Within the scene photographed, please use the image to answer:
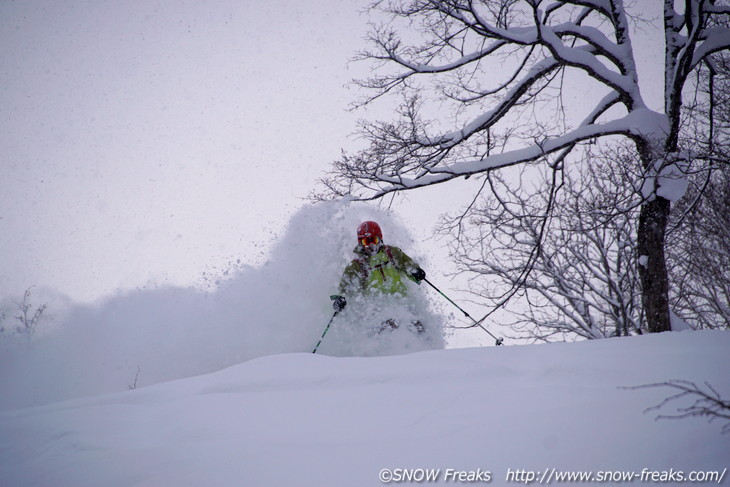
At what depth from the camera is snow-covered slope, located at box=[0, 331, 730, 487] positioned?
1.45 m

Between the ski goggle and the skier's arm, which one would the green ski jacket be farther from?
the ski goggle

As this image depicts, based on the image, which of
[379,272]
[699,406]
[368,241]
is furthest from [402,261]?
[699,406]

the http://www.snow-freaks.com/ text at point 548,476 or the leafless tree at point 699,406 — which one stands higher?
the leafless tree at point 699,406

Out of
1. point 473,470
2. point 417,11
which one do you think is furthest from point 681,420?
point 417,11

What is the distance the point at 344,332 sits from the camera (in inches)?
258

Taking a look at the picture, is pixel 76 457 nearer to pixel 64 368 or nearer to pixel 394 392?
pixel 394 392

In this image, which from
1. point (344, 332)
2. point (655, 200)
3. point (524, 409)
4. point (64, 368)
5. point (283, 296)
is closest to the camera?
point (524, 409)

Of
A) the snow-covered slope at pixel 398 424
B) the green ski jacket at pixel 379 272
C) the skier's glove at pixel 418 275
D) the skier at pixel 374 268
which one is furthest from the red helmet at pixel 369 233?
the snow-covered slope at pixel 398 424

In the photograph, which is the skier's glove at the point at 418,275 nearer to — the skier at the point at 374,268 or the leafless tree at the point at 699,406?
the skier at the point at 374,268

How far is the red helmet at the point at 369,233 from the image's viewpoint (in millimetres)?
7121

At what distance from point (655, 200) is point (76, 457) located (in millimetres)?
6363

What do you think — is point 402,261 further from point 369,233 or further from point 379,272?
point 369,233

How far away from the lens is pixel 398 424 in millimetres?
1903

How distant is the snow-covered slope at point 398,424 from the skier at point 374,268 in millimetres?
3768
